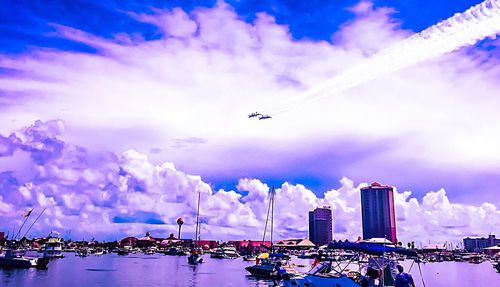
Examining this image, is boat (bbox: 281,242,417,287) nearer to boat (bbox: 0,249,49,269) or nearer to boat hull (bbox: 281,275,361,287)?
boat hull (bbox: 281,275,361,287)

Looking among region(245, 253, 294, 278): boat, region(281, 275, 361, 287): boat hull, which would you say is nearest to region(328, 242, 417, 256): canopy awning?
region(281, 275, 361, 287): boat hull

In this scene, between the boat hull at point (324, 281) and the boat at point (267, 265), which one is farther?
the boat at point (267, 265)

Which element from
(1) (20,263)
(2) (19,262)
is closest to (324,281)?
(1) (20,263)

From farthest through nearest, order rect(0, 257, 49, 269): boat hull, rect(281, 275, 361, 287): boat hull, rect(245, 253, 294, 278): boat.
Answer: rect(0, 257, 49, 269): boat hull → rect(245, 253, 294, 278): boat → rect(281, 275, 361, 287): boat hull

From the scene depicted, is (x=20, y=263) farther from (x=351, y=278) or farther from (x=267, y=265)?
(x=351, y=278)

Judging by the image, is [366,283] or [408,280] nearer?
[408,280]

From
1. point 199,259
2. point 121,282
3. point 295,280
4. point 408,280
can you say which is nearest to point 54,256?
point 199,259

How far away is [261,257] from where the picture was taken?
89.2 m

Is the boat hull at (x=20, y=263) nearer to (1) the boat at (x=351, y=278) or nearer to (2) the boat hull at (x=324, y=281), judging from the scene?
(1) the boat at (x=351, y=278)

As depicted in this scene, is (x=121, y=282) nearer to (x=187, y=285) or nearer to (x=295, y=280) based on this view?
(x=187, y=285)

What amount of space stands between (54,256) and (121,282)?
110035 millimetres

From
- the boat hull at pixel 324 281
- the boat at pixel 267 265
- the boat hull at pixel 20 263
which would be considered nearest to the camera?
the boat hull at pixel 324 281

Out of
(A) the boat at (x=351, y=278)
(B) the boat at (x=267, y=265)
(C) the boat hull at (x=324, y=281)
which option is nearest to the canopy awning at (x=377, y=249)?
(A) the boat at (x=351, y=278)

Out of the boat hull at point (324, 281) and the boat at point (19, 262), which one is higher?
the boat hull at point (324, 281)
